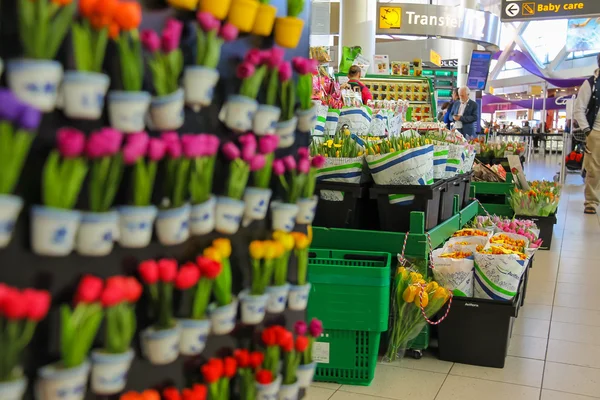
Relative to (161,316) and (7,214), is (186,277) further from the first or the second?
(7,214)

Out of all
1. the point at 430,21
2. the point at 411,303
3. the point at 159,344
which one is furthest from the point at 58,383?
the point at 430,21

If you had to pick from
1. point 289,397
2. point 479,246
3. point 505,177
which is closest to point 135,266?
point 289,397

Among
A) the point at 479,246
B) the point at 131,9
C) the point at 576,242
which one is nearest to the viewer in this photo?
the point at 131,9

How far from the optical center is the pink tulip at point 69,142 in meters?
0.91

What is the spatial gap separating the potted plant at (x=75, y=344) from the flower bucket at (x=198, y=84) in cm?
37

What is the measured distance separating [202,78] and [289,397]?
2.58 ft

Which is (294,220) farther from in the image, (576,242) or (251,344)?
(576,242)

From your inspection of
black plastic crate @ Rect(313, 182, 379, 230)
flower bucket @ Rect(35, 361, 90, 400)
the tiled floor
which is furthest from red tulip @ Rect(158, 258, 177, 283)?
black plastic crate @ Rect(313, 182, 379, 230)

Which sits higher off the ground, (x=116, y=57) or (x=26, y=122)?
(x=116, y=57)

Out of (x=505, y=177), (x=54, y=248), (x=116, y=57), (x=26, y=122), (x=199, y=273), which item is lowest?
(x=505, y=177)

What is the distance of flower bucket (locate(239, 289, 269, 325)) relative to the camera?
1.33m

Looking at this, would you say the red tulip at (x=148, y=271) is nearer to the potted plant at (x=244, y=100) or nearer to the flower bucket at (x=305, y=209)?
the potted plant at (x=244, y=100)

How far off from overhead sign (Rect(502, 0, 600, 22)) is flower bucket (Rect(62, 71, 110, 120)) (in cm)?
1073

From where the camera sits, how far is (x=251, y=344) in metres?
1.42
